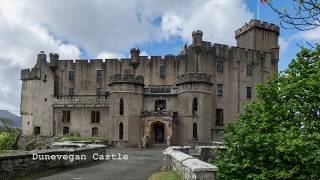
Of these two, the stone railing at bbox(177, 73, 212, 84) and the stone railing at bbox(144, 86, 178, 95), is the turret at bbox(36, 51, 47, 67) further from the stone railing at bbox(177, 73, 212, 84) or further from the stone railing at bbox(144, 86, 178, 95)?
Result: the stone railing at bbox(177, 73, 212, 84)

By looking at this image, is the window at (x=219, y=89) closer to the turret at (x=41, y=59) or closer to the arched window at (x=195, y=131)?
the arched window at (x=195, y=131)

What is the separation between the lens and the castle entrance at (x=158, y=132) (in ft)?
158

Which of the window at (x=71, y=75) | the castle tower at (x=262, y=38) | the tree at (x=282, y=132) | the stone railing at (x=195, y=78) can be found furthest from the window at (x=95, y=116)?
the tree at (x=282, y=132)

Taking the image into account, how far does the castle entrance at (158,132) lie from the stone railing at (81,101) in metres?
9.82

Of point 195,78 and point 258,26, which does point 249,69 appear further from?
point 195,78

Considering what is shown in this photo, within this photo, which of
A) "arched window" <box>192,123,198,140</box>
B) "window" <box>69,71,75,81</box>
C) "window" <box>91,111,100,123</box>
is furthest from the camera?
"window" <box>69,71,75,81</box>

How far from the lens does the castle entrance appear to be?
48.1 metres

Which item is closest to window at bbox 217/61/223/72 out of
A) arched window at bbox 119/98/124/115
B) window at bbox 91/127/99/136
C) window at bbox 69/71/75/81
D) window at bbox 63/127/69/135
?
arched window at bbox 119/98/124/115

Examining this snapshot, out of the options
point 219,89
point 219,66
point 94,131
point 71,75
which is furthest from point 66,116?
point 219,66

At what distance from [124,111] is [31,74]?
20191mm

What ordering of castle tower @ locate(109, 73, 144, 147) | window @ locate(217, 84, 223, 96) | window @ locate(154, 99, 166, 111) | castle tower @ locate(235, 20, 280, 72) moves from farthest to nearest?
1. castle tower @ locate(235, 20, 280, 72)
2. window @ locate(217, 84, 223, 96)
3. window @ locate(154, 99, 166, 111)
4. castle tower @ locate(109, 73, 144, 147)

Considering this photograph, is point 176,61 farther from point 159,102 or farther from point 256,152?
point 256,152

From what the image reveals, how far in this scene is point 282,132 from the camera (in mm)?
18047

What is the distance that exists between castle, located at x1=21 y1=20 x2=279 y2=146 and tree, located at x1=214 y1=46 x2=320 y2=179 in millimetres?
25702
